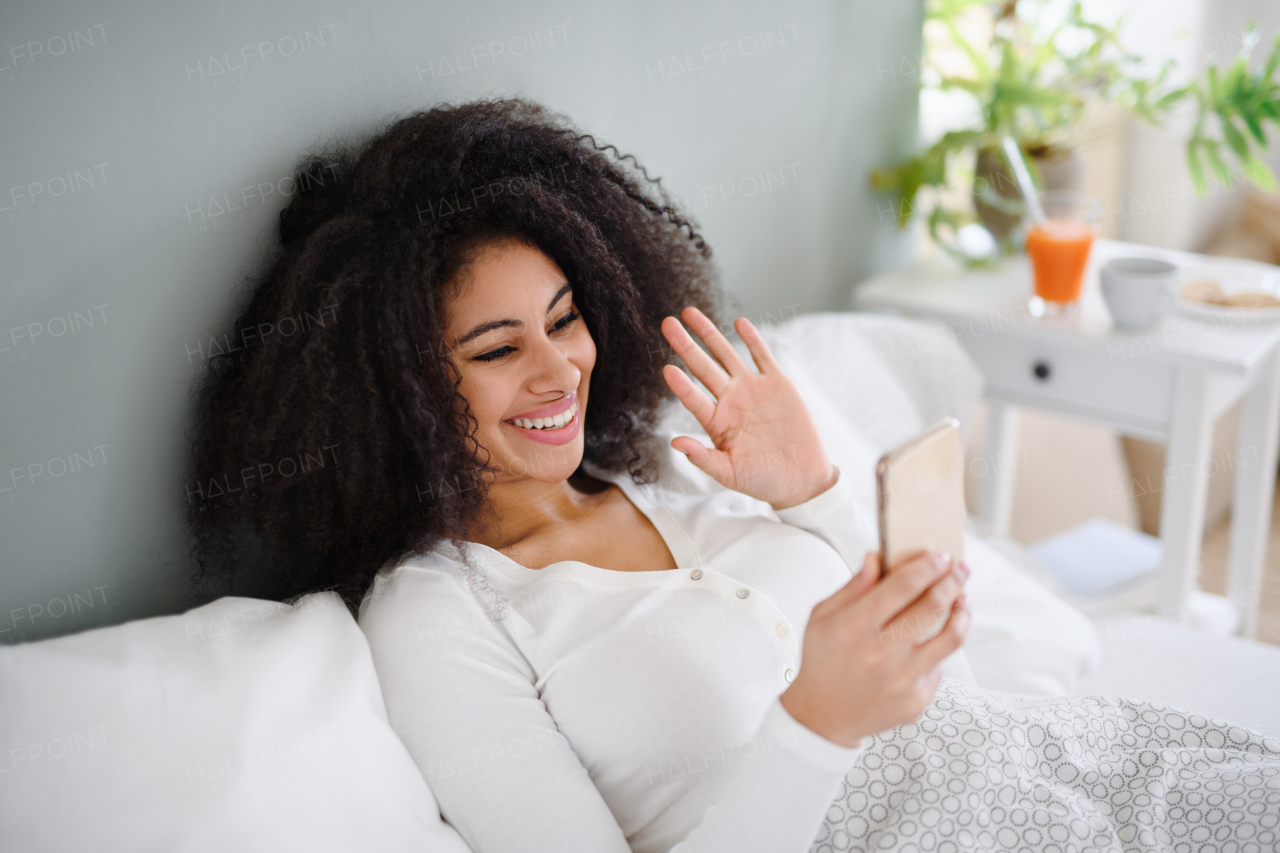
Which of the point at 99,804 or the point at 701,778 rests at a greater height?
the point at 99,804

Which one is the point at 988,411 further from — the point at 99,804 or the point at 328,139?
the point at 99,804

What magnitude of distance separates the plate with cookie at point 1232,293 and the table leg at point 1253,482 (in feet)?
0.38

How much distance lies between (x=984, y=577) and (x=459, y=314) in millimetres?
791

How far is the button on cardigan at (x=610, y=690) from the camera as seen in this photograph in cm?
79

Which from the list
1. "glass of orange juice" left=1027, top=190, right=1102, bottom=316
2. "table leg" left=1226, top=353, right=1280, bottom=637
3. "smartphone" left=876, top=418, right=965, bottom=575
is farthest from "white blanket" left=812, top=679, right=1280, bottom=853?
"table leg" left=1226, top=353, right=1280, bottom=637

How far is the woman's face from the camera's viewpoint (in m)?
0.91

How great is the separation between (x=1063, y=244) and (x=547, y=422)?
38.9 inches

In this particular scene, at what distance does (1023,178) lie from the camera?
63.0 inches

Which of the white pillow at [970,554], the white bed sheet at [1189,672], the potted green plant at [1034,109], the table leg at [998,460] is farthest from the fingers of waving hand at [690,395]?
the table leg at [998,460]

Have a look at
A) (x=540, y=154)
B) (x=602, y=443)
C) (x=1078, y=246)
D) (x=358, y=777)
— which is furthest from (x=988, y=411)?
(x=358, y=777)

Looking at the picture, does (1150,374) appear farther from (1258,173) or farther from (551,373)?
(551,373)

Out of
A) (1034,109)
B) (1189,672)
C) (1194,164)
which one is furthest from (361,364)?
(1194,164)

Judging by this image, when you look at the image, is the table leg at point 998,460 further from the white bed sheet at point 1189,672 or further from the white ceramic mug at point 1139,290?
the white bed sheet at point 1189,672

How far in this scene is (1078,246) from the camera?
1.54 metres
